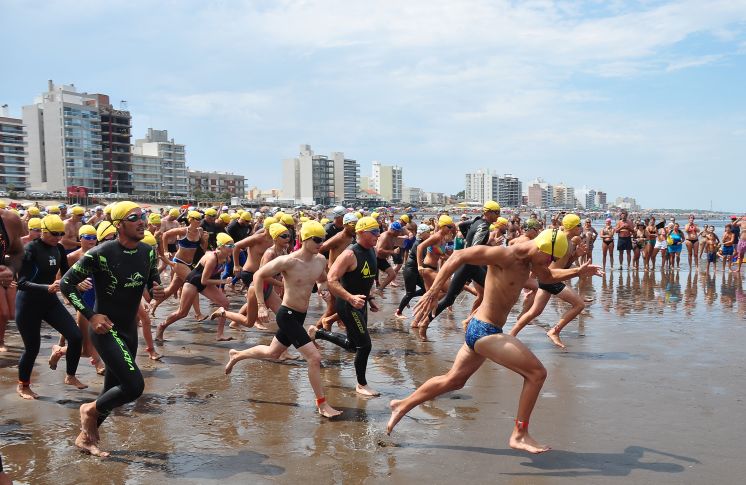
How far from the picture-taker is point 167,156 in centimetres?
14288

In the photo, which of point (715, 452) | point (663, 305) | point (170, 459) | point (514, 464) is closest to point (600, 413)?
point (715, 452)

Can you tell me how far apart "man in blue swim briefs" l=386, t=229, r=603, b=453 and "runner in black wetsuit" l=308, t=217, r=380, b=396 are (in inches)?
50.4

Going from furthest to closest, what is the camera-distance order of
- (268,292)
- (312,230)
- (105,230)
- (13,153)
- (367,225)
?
(13,153) → (268,292) → (367,225) → (312,230) → (105,230)

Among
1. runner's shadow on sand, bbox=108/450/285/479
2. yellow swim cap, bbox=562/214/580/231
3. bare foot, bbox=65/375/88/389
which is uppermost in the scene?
yellow swim cap, bbox=562/214/580/231

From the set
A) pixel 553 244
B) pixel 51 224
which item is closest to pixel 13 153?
pixel 51 224

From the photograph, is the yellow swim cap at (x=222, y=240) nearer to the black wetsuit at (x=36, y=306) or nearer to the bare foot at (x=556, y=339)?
the black wetsuit at (x=36, y=306)

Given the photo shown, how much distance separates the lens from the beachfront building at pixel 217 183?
164m

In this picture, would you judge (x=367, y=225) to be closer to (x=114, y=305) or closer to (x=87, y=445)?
(x=114, y=305)

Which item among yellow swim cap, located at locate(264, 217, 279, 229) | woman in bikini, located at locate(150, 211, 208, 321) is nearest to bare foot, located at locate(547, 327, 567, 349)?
yellow swim cap, located at locate(264, 217, 279, 229)

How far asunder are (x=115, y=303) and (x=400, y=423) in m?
2.63

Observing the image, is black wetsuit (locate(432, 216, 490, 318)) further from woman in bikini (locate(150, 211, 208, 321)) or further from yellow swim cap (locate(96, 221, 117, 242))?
yellow swim cap (locate(96, 221, 117, 242))

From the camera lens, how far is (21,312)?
20.2 ft

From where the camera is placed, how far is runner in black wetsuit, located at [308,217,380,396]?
639cm

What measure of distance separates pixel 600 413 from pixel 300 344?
289 cm
